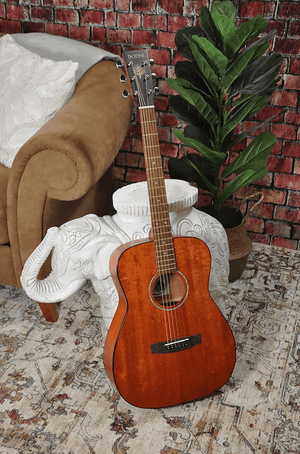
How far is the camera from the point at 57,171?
154cm

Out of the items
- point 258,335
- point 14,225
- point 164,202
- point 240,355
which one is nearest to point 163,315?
point 164,202

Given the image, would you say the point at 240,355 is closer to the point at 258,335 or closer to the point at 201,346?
the point at 258,335

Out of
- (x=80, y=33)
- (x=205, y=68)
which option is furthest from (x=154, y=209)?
(x=80, y=33)

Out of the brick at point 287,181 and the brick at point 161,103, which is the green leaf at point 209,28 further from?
the brick at point 287,181

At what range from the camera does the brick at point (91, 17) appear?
2.22 metres

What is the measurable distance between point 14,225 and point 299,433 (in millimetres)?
1122

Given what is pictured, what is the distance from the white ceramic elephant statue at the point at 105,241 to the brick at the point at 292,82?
82 centimetres

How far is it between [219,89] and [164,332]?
35.0 inches

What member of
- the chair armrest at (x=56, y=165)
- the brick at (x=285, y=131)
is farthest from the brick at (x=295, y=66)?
the chair armrest at (x=56, y=165)

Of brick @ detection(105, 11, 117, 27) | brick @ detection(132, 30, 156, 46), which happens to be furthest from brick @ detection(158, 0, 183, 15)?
brick @ detection(105, 11, 117, 27)

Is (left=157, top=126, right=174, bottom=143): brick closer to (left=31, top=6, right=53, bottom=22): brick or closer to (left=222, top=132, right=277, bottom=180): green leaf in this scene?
(left=222, top=132, right=277, bottom=180): green leaf

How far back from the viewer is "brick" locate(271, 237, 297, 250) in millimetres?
2299

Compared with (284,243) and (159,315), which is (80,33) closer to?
(284,243)

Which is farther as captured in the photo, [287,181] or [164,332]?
[287,181]
